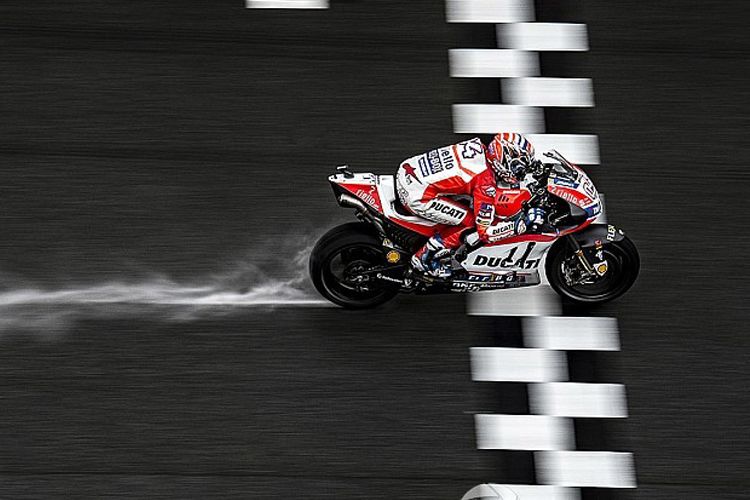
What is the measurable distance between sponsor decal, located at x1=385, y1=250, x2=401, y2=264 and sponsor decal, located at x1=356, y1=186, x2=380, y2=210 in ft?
1.12

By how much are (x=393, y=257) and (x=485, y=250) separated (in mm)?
581

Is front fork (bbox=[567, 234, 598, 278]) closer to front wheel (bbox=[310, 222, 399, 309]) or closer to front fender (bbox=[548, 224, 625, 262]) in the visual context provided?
front fender (bbox=[548, 224, 625, 262])

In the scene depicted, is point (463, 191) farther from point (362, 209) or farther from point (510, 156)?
point (362, 209)

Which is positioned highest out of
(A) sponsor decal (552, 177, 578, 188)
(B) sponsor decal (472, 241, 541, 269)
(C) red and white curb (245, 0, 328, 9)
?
(C) red and white curb (245, 0, 328, 9)

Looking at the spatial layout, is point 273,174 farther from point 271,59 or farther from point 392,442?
point 392,442

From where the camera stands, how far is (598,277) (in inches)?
277

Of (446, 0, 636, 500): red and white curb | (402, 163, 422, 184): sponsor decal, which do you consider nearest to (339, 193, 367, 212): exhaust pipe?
(402, 163, 422, 184): sponsor decal

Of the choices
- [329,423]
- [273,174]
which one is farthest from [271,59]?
[329,423]

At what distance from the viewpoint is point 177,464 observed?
259 inches

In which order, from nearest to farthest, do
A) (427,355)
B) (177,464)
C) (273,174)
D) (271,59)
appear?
(177,464) → (427,355) → (273,174) → (271,59)

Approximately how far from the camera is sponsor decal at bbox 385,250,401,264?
22.7ft

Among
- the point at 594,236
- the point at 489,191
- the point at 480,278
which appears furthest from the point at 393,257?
the point at 594,236

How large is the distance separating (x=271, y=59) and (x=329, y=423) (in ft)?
9.89

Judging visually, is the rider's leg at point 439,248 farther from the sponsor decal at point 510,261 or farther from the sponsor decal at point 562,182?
the sponsor decal at point 562,182
